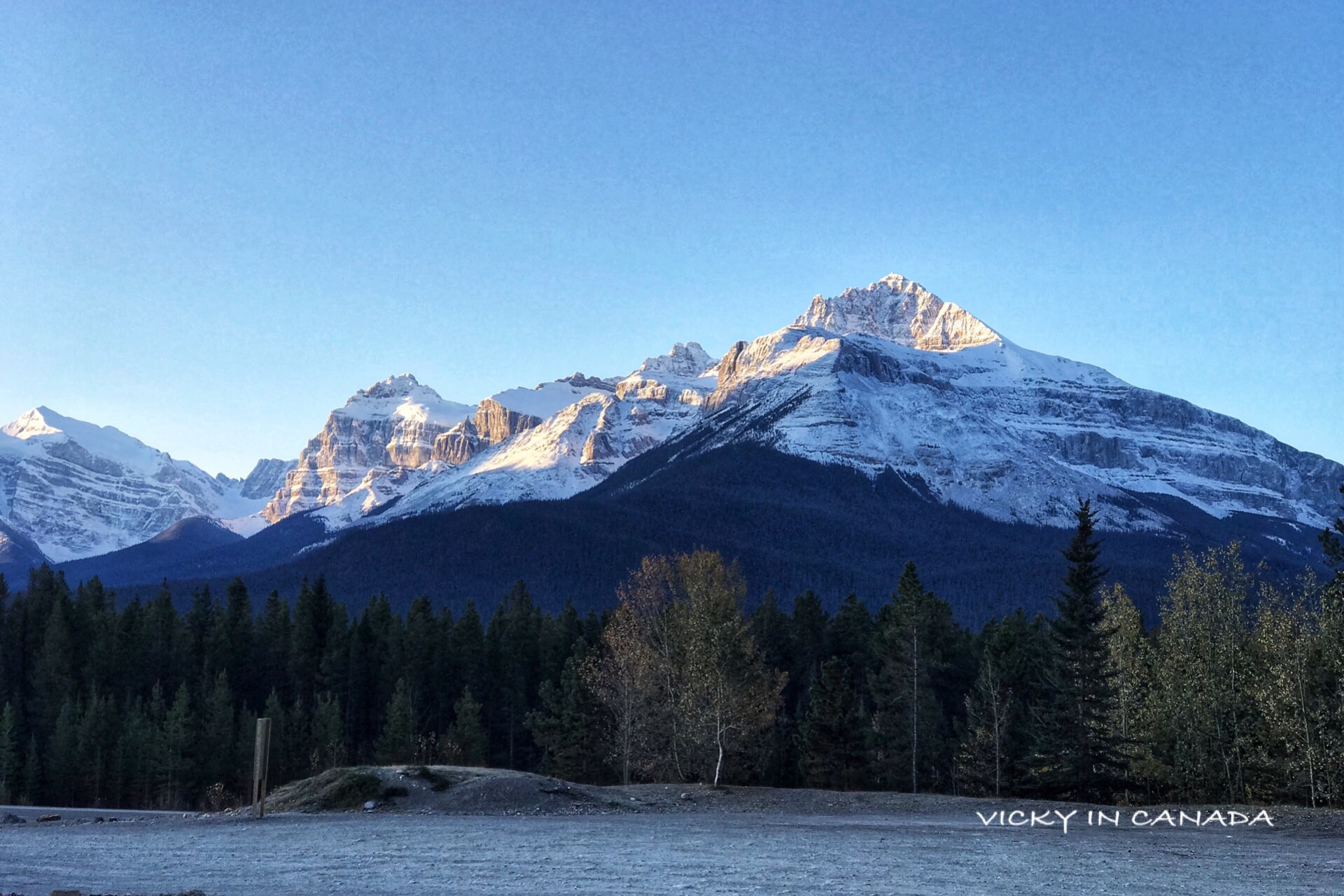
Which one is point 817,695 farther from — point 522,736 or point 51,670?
point 51,670

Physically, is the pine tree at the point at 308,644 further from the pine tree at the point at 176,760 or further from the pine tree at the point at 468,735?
the pine tree at the point at 176,760

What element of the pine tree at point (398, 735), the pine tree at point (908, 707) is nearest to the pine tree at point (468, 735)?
the pine tree at point (398, 735)

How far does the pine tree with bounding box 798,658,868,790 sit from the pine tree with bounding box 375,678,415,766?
2840 cm

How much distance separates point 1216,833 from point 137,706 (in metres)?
70.3

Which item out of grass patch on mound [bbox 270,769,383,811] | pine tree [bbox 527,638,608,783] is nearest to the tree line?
pine tree [bbox 527,638,608,783]

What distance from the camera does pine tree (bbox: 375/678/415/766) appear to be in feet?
261

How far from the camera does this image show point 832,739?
6719cm

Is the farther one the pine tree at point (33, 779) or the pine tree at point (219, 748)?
the pine tree at point (219, 748)

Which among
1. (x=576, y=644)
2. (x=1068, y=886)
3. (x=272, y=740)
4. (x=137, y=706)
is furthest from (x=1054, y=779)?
(x=137, y=706)

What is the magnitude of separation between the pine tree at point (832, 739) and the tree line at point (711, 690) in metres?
0.16

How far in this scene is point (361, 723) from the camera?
9669cm

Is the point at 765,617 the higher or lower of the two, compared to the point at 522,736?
higher

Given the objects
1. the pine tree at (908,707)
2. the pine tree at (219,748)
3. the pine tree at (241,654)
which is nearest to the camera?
the pine tree at (908,707)

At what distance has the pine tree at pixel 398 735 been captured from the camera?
261ft
